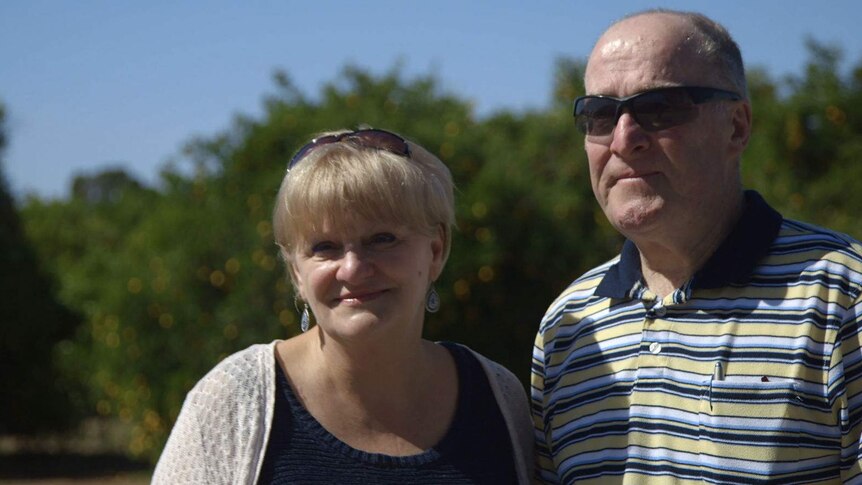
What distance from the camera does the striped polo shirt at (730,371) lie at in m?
2.45

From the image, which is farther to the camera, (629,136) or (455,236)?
(455,236)

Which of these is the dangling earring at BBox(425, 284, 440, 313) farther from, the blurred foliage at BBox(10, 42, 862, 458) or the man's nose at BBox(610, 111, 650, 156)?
the blurred foliage at BBox(10, 42, 862, 458)

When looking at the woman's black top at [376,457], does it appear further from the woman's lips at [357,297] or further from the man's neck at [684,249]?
the man's neck at [684,249]

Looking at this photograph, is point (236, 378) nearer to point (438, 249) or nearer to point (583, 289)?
point (438, 249)

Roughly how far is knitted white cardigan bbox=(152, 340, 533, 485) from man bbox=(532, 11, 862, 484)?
85 centimetres

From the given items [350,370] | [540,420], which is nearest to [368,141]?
[350,370]

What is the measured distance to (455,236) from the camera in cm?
712

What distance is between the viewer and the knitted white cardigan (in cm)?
272

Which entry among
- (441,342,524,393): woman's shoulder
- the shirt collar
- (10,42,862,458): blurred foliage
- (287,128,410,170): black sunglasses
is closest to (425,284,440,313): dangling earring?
(441,342,524,393): woman's shoulder

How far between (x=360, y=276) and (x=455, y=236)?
4.37m

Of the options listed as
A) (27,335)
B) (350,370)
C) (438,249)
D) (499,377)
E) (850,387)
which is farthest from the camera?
(27,335)

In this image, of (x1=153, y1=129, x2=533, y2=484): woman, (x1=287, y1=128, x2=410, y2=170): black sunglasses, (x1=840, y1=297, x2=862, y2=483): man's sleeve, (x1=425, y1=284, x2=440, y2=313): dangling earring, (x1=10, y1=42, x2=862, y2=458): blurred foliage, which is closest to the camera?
(x1=840, y1=297, x2=862, y2=483): man's sleeve

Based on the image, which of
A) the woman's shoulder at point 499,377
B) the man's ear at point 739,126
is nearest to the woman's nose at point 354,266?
the woman's shoulder at point 499,377

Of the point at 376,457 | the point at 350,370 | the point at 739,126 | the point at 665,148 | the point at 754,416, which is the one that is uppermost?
the point at 739,126
